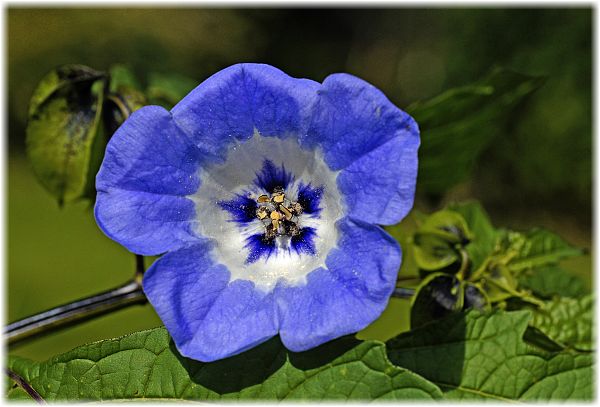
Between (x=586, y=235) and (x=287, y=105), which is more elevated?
(x=287, y=105)

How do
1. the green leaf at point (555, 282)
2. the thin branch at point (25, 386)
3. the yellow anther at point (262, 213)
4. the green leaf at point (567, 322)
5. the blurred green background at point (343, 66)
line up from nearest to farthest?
the thin branch at point (25, 386) < the yellow anther at point (262, 213) < the green leaf at point (567, 322) < the green leaf at point (555, 282) < the blurred green background at point (343, 66)

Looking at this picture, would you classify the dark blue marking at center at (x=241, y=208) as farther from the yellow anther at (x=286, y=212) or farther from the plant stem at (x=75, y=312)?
the plant stem at (x=75, y=312)

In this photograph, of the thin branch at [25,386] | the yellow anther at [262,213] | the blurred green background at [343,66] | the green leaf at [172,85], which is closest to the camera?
the thin branch at [25,386]

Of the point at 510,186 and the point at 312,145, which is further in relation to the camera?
the point at 510,186

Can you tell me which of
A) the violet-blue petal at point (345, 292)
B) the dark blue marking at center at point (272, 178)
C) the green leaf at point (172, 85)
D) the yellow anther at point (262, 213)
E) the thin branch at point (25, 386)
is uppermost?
the green leaf at point (172, 85)

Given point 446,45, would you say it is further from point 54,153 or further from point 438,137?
point 54,153

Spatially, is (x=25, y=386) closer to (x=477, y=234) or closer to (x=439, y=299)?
(x=439, y=299)

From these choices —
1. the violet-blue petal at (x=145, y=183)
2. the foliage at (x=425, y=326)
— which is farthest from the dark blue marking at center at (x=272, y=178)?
the foliage at (x=425, y=326)

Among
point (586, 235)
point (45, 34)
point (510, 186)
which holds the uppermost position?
point (45, 34)

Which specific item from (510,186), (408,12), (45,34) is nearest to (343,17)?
(408,12)
